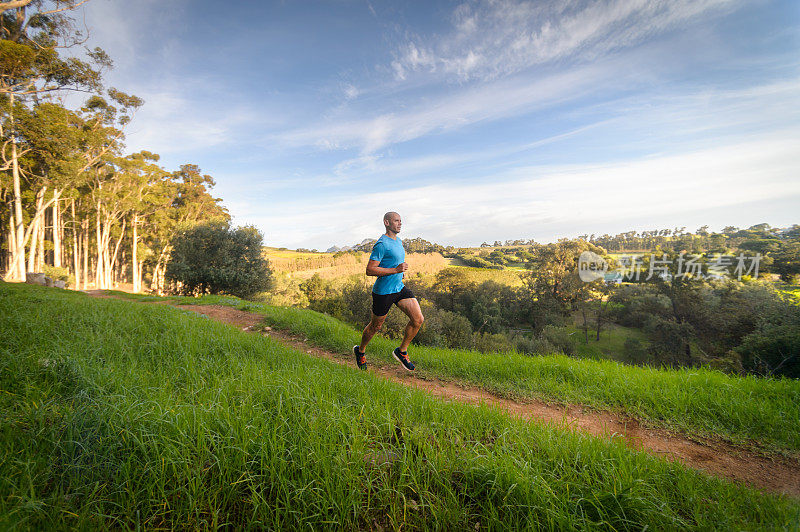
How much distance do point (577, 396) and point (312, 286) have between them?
132 ft

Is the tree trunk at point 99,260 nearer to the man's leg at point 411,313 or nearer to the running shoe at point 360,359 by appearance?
the running shoe at point 360,359

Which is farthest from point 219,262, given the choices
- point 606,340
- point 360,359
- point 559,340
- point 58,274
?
point 606,340

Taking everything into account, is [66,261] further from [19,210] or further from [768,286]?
[768,286]

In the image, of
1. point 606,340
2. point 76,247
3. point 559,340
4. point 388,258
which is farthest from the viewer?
point 606,340

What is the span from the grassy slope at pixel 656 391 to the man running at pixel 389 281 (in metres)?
1.02

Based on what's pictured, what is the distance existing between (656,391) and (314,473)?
192 inches

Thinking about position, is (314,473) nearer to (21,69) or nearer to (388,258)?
(388,258)

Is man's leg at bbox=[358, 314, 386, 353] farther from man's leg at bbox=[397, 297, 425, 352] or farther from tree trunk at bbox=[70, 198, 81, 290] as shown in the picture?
tree trunk at bbox=[70, 198, 81, 290]

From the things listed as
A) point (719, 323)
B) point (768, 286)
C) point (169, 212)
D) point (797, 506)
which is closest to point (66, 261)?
point (169, 212)

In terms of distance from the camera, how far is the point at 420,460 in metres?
1.98

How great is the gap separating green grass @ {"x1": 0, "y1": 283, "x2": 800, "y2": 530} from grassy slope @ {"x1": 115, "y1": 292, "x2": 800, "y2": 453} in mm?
1872

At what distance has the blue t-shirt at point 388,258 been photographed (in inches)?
201

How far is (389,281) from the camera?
523 cm

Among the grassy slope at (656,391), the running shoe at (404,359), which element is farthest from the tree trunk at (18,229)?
the running shoe at (404,359)
